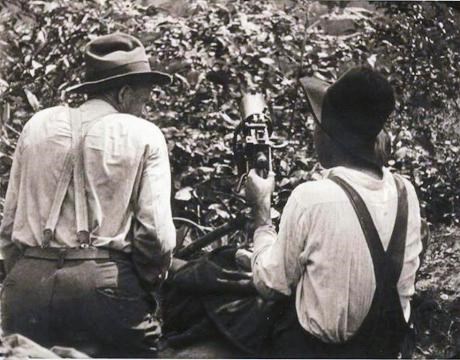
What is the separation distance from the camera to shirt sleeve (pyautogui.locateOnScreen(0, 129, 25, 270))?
14.5 ft

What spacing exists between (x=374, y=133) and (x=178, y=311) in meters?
0.92

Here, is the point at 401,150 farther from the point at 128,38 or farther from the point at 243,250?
the point at 128,38

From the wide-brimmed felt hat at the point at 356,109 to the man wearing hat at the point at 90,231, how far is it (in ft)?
1.89

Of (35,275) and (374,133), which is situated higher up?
(374,133)

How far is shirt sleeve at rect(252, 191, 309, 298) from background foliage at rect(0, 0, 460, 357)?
0.54 meters

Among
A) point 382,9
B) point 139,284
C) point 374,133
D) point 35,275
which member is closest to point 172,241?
point 139,284

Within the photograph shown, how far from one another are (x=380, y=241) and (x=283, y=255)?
317 mm

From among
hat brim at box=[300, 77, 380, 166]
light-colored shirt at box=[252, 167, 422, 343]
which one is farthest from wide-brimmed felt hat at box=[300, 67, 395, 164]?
light-colored shirt at box=[252, 167, 422, 343]

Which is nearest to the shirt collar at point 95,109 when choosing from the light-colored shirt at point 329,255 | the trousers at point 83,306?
the trousers at point 83,306

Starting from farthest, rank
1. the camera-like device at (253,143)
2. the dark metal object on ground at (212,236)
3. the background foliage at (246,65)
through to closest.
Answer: the background foliage at (246,65) → the dark metal object on ground at (212,236) → the camera-like device at (253,143)

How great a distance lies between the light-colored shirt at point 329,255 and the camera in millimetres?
4133

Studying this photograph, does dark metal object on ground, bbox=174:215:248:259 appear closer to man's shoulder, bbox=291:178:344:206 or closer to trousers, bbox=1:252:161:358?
trousers, bbox=1:252:161:358

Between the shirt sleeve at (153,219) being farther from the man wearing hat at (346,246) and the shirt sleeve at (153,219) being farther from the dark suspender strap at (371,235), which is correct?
the dark suspender strap at (371,235)

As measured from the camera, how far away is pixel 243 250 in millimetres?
4492
